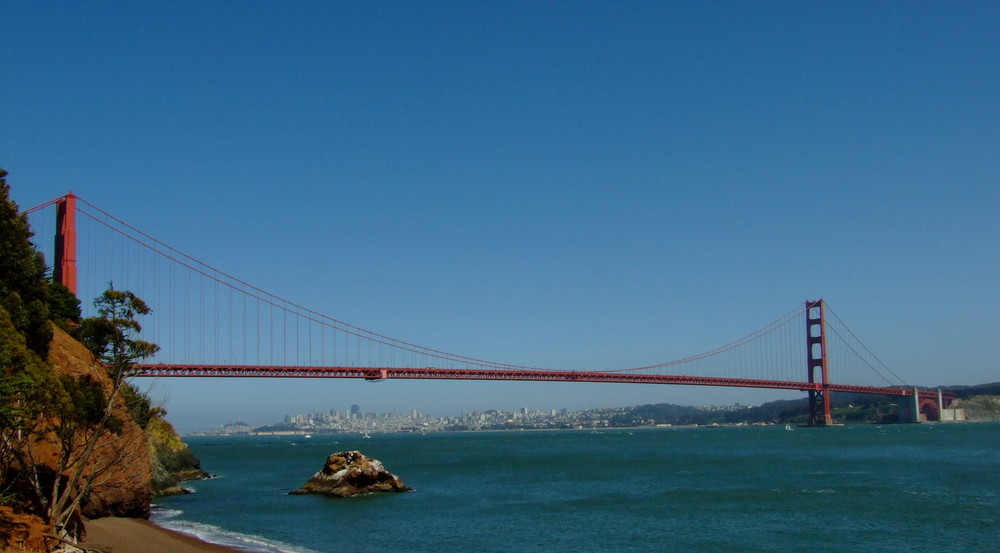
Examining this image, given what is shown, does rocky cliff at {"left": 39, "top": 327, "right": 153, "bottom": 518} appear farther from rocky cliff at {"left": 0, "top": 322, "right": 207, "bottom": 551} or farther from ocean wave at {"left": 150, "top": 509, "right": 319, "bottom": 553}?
ocean wave at {"left": 150, "top": 509, "right": 319, "bottom": 553}

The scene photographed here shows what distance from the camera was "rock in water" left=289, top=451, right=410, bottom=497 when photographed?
37750 mm

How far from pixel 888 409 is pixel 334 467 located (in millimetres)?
145153

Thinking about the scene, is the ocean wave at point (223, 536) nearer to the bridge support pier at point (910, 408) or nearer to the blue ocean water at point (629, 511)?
the blue ocean water at point (629, 511)

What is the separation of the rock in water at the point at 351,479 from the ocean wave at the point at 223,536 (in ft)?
26.5

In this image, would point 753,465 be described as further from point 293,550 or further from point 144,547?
point 144,547

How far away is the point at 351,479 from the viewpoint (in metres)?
37.9

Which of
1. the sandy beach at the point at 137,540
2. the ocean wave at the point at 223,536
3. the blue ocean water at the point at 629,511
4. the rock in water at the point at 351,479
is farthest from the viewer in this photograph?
the rock in water at the point at 351,479

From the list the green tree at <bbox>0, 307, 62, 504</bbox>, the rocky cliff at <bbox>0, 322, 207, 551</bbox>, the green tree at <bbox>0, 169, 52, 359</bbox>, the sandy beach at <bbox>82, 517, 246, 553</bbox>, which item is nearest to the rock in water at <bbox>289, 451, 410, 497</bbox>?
the rocky cliff at <bbox>0, 322, 207, 551</bbox>

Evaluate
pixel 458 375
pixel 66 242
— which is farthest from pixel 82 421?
pixel 458 375

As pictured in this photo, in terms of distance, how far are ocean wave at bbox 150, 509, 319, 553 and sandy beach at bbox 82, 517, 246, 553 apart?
0.66 m

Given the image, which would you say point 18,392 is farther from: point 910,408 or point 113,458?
point 910,408

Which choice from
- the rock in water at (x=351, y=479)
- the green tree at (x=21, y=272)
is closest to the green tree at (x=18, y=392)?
the green tree at (x=21, y=272)

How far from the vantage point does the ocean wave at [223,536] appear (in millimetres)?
24016

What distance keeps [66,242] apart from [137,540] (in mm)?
25262
